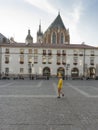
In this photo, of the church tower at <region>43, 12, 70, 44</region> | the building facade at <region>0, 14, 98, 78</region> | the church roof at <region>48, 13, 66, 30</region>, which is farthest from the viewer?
the church roof at <region>48, 13, 66, 30</region>

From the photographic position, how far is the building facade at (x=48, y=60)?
234 ft

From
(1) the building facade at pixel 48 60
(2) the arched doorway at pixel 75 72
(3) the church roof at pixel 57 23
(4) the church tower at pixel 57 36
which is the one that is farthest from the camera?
(3) the church roof at pixel 57 23

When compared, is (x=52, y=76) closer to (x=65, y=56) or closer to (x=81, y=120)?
(x=65, y=56)

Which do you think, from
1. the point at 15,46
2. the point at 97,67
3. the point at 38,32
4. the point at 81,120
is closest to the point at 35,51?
the point at 15,46

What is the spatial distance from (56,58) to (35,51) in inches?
283

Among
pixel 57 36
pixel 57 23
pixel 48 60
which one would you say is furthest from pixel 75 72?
pixel 57 23

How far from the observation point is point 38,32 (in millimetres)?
111062

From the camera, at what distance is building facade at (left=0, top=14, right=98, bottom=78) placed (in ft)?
234

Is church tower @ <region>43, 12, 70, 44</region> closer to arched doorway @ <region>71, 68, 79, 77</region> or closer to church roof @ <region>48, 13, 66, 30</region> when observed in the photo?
church roof @ <region>48, 13, 66, 30</region>

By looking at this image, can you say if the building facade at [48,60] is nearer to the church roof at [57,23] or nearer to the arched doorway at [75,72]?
the arched doorway at [75,72]

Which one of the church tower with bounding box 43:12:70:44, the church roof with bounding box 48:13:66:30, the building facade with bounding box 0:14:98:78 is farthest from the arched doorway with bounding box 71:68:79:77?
the church roof with bounding box 48:13:66:30

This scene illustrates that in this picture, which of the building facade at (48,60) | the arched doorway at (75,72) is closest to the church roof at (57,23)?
the building facade at (48,60)

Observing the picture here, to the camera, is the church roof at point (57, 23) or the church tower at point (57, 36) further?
the church roof at point (57, 23)

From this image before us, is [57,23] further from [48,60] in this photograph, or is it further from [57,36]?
[48,60]
